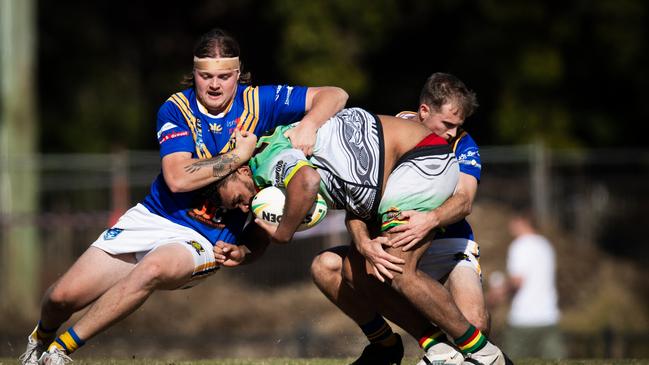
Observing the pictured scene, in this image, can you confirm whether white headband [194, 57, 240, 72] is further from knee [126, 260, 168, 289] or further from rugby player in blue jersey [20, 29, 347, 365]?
knee [126, 260, 168, 289]

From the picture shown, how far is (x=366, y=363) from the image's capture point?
7.79 metres

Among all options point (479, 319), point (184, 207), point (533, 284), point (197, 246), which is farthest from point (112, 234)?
point (533, 284)

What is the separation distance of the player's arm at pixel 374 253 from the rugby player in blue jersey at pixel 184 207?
70cm

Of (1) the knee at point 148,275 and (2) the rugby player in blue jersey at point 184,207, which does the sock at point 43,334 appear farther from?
(1) the knee at point 148,275

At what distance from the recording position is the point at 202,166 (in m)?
7.14

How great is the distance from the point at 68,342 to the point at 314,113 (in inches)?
87.0

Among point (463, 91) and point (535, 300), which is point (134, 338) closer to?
point (535, 300)

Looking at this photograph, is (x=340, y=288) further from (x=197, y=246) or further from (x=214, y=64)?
(x=214, y=64)

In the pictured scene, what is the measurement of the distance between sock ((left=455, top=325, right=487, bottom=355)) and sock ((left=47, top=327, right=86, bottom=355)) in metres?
2.50

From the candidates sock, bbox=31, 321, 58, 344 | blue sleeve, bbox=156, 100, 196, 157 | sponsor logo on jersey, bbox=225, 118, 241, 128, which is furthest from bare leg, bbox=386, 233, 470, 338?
sock, bbox=31, 321, 58, 344

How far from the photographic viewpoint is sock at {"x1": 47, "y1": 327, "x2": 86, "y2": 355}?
7.03 m

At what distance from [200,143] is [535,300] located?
6.68 meters

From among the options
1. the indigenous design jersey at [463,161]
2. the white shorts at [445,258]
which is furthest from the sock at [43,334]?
the indigenous design jersey at [463,161]

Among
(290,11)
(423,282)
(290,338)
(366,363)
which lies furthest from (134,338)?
(290,11)
